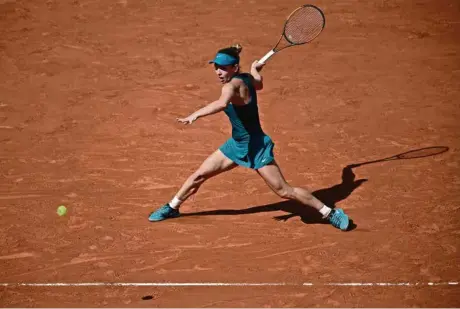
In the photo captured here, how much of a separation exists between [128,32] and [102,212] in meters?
5.46

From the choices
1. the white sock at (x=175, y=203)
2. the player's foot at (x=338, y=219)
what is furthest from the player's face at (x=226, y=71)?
the player's foot at (x=338, y=219)

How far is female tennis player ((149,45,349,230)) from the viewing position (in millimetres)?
6430

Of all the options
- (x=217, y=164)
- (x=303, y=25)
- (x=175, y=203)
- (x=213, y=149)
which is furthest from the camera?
(x=213, y=149)

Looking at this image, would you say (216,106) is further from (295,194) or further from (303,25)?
(303,25)

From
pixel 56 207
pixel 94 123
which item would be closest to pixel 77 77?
pixel 94 123

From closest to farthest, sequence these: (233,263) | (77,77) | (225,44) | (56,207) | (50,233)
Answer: (233,263)
(50,233)
(56,207)
(77,77)
(225,44)

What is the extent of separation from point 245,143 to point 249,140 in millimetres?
52

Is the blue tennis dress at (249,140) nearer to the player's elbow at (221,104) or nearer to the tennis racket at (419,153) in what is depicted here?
the player's elbow at (221,104)

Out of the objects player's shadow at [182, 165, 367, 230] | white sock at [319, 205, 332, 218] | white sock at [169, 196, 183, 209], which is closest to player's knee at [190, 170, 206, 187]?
white sock at [169, 196, 183, 209]

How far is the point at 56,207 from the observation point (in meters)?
7.62

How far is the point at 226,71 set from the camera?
6480 millimetres

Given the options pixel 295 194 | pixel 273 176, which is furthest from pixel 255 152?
pixel 295 194

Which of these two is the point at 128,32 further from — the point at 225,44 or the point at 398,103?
the point at 398,103

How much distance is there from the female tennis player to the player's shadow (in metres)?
0.38
